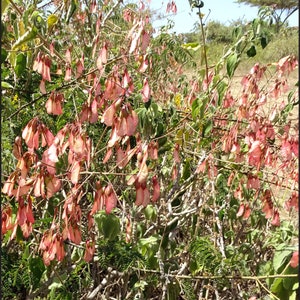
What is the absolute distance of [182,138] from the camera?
148 cm

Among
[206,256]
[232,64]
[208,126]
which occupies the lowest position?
[206,256]

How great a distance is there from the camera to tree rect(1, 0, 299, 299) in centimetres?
107

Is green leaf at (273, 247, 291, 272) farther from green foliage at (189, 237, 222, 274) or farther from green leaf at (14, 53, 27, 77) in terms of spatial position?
green leaf at (14, 53, 27, 77)

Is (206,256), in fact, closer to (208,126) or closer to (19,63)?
(208,126)

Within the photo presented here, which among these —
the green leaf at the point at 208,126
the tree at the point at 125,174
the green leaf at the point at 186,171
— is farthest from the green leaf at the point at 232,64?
the green leaf at the point at 186,171

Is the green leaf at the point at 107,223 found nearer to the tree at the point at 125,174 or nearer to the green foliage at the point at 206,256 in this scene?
the tree at the point at 125,174

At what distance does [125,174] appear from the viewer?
1.10 metres

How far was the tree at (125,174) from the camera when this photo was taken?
3.52 feet

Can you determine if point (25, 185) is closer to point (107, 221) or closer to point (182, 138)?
point (107, 221)

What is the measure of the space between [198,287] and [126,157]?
2.76 feet

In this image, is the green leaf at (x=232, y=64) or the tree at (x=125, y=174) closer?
the tree at (x=125, y=174)

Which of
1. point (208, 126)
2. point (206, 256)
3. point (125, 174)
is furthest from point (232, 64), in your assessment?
point (206, 256)

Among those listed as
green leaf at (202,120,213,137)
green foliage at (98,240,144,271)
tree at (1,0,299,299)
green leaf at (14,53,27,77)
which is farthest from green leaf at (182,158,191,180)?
green leaf at (14,53,27,77)

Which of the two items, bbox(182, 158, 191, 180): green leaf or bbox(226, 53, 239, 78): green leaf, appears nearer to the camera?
bbox(226, 53, 239, 78): green leaf
